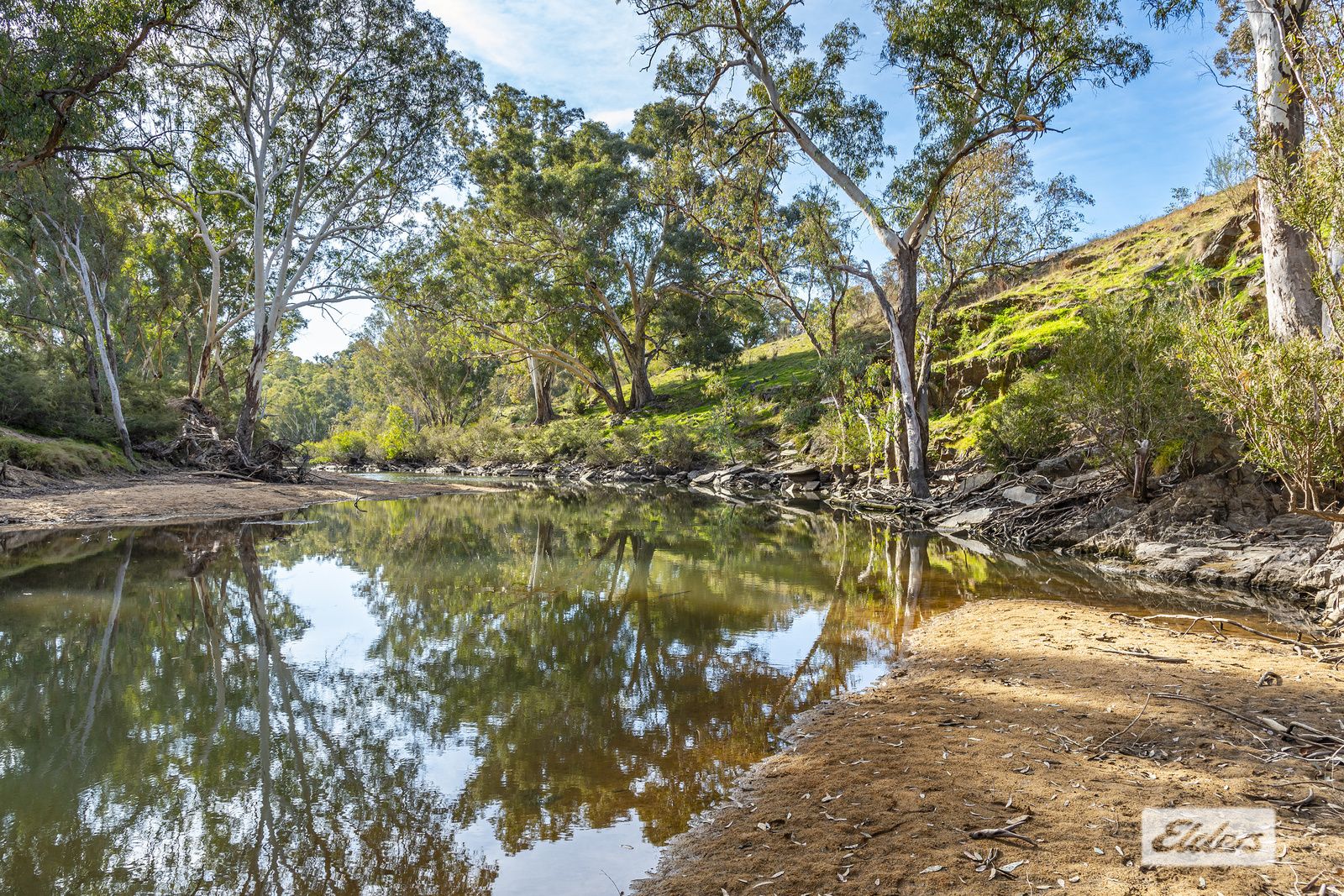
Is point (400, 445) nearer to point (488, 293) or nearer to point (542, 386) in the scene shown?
point (542, 386)

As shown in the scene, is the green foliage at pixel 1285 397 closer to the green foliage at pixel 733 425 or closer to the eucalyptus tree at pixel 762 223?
the eucalyptus tree at pixel 762 223

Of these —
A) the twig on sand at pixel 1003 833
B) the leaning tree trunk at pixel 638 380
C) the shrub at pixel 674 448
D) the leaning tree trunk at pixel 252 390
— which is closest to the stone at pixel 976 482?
the twig on sand at pixel 1003 833

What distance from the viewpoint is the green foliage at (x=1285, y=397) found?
604 cm

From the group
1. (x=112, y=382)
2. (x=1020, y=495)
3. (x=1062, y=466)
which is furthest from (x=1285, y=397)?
(x=112, y=382)

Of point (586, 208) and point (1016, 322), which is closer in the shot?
point (1016, 322)

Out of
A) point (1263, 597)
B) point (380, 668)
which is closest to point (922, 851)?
point (380, 668)

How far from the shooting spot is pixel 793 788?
10.9 ft

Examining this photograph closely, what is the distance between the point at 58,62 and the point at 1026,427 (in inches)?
698

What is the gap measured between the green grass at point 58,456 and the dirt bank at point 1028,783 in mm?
16626

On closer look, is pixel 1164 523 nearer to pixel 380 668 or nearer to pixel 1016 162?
pixel 380 668

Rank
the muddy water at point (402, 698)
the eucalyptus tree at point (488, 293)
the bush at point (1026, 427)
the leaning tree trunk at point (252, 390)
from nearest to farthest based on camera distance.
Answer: the muddy water at point (402, 698) < the bush at point (1026, 427) < the leaning tree trunk at point (252, 390) < the eucalyptus tree at point (488, 293)

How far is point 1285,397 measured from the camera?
20.6ft

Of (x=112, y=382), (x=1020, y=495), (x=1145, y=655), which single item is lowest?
(x=1145, y=655)

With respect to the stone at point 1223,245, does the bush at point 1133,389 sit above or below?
below
